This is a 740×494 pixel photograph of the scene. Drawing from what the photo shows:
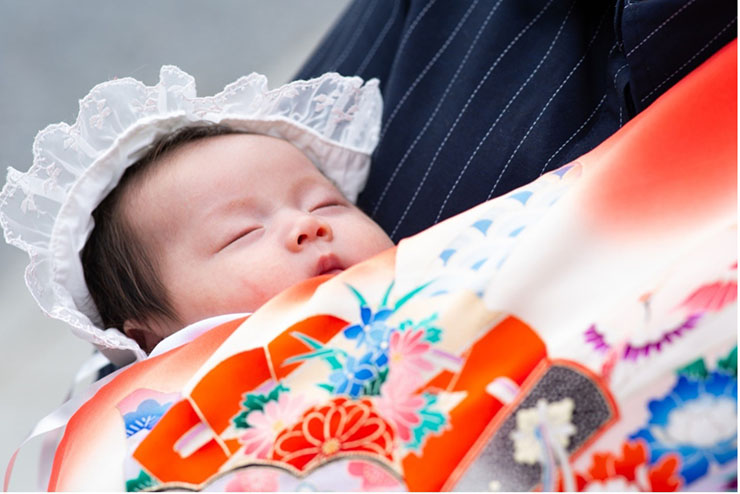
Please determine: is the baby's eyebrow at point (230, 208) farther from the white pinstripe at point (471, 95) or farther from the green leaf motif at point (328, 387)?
the green leaf motif at point (328, 387)

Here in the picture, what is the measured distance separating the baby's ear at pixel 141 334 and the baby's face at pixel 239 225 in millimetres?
15

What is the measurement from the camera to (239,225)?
0.87 m

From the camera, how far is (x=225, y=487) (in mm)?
584

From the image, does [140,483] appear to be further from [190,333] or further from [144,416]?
[190,333]

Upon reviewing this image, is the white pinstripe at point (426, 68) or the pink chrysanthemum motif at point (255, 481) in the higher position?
the white pinstripe at point (426, 68)

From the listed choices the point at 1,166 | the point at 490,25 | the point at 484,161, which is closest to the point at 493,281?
the point at 484,161

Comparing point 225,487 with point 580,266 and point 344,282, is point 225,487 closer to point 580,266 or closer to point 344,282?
point 344,282

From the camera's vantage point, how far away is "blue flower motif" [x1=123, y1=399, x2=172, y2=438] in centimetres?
66

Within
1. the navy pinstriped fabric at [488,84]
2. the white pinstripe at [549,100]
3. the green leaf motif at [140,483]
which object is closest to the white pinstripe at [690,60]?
the navy pinstriped fabric at [488,84]

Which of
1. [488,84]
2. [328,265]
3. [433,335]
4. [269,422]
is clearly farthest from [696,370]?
[488,84]

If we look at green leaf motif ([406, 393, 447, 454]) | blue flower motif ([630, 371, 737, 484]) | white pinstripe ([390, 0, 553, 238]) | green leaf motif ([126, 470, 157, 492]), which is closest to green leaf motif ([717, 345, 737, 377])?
blue flower motif ([630, 371, 737, 484])

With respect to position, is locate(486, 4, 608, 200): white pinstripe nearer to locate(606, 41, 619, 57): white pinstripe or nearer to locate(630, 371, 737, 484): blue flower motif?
locate(606, 41, 619, 57): white pinstripe

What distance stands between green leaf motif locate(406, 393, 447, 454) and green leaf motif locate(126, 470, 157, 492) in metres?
0.18

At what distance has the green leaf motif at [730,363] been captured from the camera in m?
0.51
